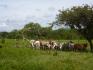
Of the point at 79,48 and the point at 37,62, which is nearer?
the point at 37,62

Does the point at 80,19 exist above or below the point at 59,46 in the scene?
above

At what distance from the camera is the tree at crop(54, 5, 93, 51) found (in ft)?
136

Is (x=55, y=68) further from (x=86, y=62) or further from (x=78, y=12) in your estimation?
(x=78, y=12)

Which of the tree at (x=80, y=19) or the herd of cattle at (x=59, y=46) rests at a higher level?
the tree at (x=80, y=19)

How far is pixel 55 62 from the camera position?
74.4ft

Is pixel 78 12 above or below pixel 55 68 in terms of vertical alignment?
above

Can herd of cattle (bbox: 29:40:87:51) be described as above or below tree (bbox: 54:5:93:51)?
below

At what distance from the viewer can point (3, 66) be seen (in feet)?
68.7

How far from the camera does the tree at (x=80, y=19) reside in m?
41.4

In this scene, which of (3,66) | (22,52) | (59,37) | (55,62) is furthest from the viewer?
(59,37)

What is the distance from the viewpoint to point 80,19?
41656 mm

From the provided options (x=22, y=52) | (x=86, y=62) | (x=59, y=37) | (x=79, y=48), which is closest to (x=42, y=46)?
(x=79, y=48)

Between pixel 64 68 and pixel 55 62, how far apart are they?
4.98ft

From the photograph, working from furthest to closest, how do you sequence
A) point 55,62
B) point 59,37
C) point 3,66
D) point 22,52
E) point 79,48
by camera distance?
point 59,37 → point 79,48 → point 22,52 → point 55,62 → point 3,66
